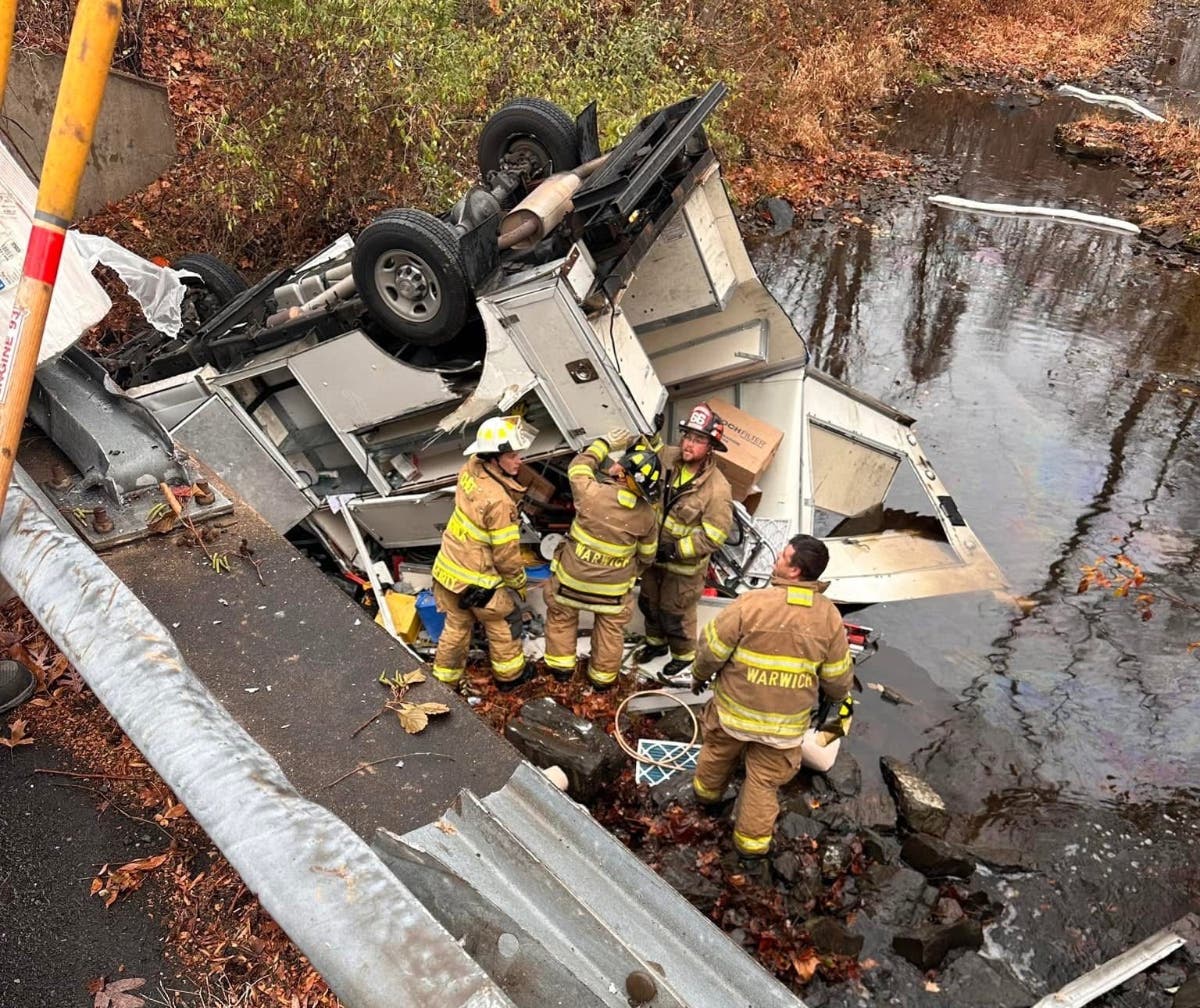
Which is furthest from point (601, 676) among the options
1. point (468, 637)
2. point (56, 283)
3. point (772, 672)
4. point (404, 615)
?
point (56, 283)

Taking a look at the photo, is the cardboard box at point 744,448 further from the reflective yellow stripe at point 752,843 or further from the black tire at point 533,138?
the reflective yellow stripe at point 752,843

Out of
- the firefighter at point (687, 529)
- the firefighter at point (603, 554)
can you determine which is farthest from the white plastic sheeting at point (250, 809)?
the firefighter at point (687, 529)

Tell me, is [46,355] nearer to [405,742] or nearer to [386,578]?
[405,742]

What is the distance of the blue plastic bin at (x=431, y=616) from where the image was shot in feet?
16.6

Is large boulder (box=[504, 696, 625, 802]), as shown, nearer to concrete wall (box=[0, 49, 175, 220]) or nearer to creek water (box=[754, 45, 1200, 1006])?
creek water (box=[754, 45, 1200, 1006])

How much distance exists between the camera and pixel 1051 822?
4.33 meters

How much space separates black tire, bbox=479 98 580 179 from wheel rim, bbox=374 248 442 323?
1425mm

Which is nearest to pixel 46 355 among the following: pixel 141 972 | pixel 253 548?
pixel 253 548

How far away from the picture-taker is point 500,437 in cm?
413

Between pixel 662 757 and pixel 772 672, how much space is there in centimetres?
115

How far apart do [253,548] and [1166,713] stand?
487cm

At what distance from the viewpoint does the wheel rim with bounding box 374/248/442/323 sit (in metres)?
4.21

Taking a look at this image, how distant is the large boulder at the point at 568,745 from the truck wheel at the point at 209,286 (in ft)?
11.3

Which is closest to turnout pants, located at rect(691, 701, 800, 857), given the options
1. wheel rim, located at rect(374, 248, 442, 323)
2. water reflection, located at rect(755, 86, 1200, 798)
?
water reflection, located at rect(755, 86, 1200, 798)
